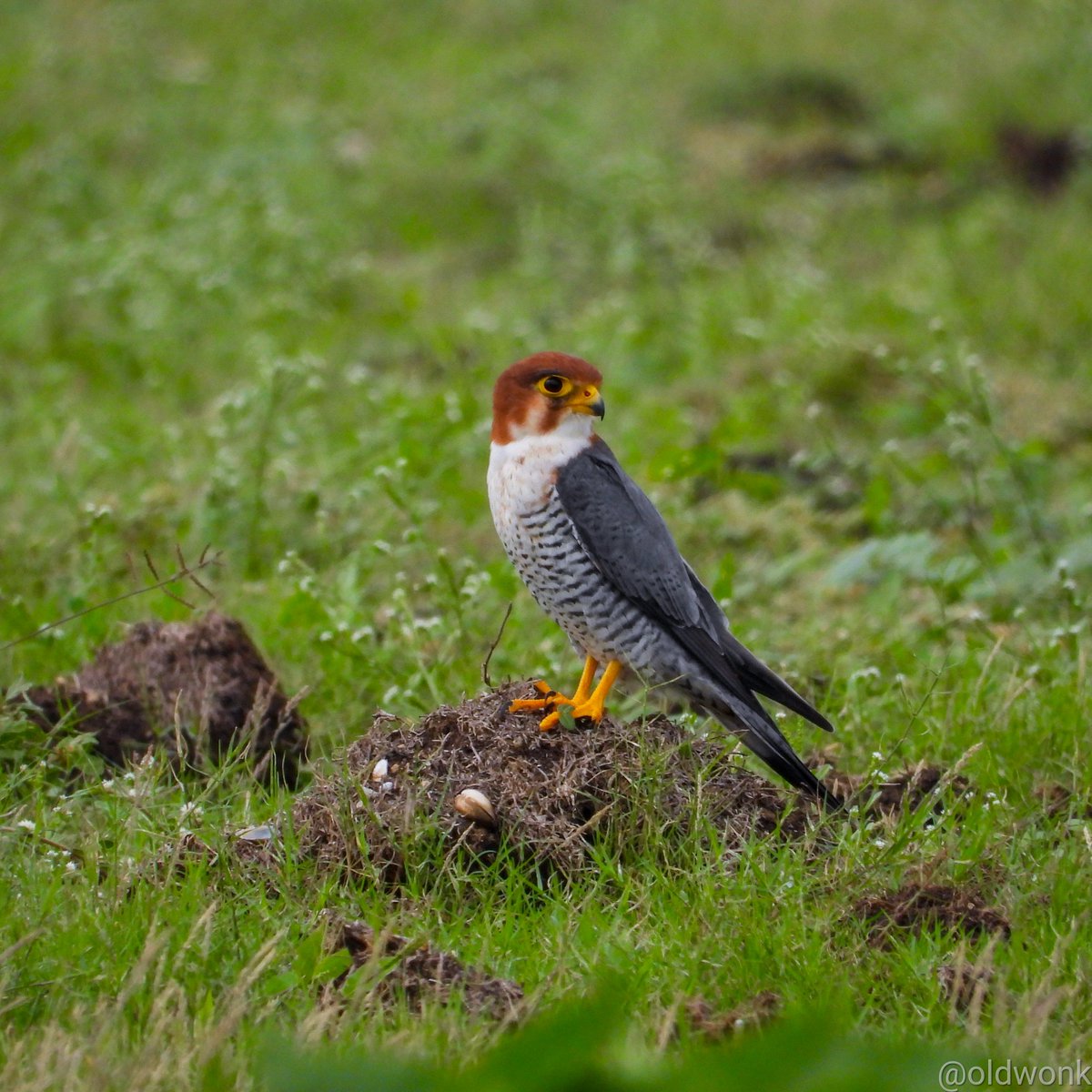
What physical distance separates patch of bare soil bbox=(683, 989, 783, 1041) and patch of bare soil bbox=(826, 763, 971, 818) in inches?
36.5

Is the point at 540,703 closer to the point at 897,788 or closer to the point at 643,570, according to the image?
the point at 643,570

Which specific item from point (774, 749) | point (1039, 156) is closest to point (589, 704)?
point (774, 749)

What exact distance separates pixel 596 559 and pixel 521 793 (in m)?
0.70

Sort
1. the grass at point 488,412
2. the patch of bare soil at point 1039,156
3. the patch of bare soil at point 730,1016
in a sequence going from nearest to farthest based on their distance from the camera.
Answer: the patch of bare soil at point 730,1016 → the grass at point 488,412 → the patch of bare soil at point 1039,156

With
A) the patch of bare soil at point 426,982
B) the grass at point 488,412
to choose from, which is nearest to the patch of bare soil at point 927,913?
the grass at point 488,412

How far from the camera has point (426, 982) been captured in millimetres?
2871

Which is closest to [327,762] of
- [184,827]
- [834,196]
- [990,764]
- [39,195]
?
[184,827]

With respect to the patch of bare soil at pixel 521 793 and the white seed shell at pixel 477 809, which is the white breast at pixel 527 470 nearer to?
the patch of bare soil at pixel 521 793

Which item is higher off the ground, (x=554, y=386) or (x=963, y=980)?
(x=554, y=386)

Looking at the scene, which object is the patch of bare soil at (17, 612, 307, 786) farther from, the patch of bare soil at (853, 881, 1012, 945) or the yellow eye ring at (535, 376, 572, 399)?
the patch of bare soil at (853, 881, 1012, 945)

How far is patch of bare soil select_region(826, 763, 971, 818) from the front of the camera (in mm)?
3748

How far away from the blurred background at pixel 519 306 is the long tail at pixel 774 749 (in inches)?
20.8

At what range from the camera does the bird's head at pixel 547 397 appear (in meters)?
4.00

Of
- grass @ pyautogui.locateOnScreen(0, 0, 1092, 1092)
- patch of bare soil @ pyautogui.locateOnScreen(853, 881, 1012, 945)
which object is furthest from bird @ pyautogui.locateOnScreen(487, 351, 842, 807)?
patch of bare soil @ pyautogui.locateOnScreen(853, 881, 1012, 945)
